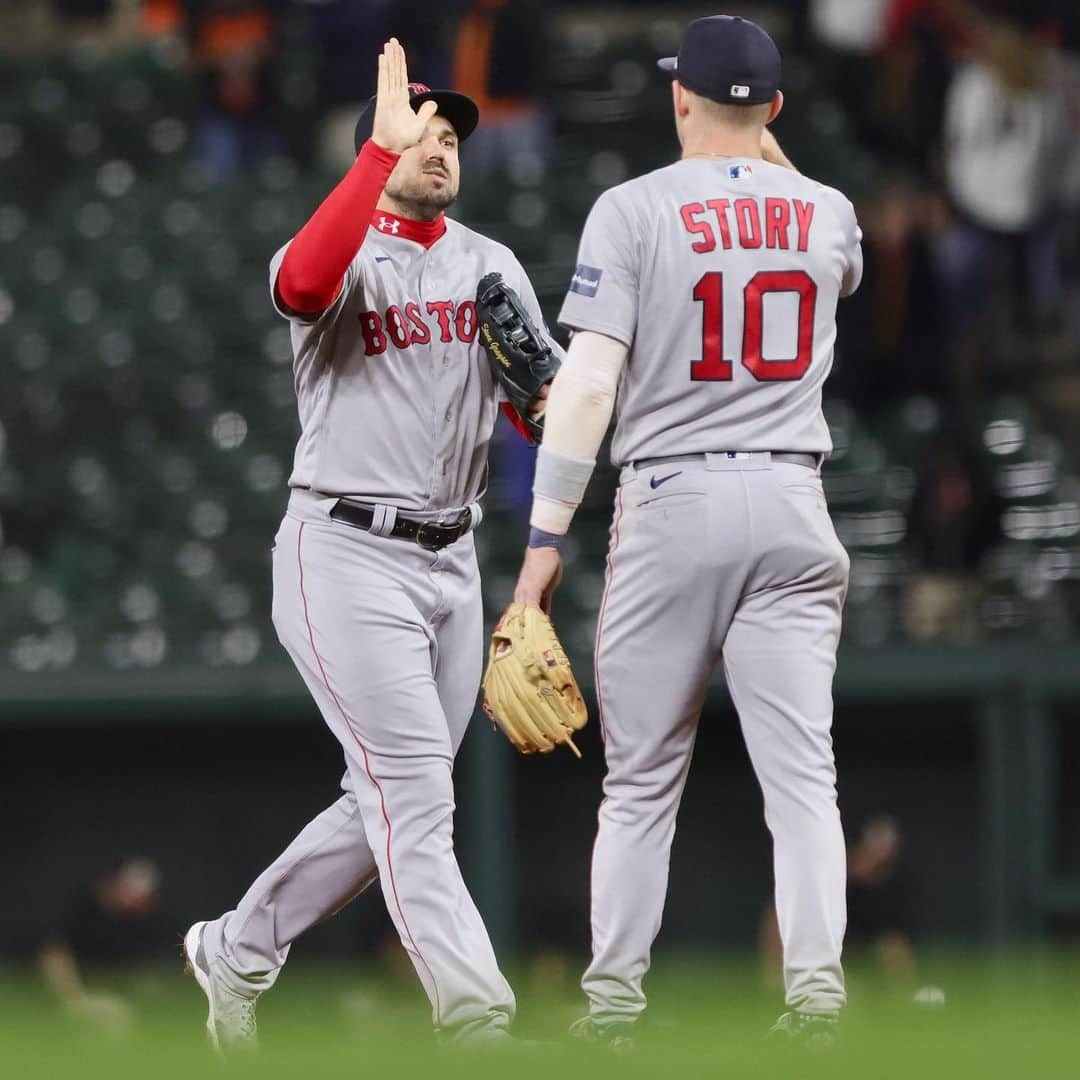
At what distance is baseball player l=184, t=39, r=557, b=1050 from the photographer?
3.82 metres

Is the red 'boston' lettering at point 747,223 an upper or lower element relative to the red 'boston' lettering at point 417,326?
upper

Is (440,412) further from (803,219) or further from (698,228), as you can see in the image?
(803,219)

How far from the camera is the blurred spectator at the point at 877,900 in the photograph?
844 cm

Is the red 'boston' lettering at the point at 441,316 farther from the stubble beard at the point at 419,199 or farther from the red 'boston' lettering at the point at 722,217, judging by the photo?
the red 'boston' lettering at the point at 722,217

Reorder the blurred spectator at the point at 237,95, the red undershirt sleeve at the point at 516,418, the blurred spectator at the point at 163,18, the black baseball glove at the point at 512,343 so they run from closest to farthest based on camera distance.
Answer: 1. the black baseball glove at the point at 512,343
2. the red undershirt sleeve at the point at 516,418
3. the blurred spectator at the point at 237,95
4. the blurred spectator at the point at 163,18

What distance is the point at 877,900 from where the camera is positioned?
27.8 feet

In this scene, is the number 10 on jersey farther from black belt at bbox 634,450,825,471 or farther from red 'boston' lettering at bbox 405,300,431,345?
red 'boston' lettering at bbox 405,300,431,345

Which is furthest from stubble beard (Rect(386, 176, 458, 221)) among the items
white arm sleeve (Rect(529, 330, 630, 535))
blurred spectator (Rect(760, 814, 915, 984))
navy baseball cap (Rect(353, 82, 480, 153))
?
blurred spectator (Rect(760, 814, 915, 984))

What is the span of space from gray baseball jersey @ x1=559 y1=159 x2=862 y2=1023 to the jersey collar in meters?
0.50

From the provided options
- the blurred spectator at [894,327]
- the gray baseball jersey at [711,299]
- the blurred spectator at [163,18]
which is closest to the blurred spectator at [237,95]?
the blurred spectator at [163,18]

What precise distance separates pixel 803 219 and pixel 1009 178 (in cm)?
600

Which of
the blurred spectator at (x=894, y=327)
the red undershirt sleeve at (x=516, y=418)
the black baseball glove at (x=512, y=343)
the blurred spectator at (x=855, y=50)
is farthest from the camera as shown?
the blurred spectator at (x=855, y=50)

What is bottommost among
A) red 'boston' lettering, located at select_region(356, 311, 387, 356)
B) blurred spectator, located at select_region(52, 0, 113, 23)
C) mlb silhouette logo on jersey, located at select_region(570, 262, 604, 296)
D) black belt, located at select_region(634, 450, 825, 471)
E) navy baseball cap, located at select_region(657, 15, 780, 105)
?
black belt, located at select_region(634, 450, 825, 471)

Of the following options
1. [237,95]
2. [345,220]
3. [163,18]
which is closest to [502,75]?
[237,95]
